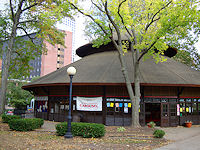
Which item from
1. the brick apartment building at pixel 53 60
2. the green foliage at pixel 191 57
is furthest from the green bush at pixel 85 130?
the brick apartment building at pixel 53 60

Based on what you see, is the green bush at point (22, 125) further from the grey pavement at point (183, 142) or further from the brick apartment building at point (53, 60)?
the brick apartment building at point (53, 60)

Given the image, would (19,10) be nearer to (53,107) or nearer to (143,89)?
(53,107)

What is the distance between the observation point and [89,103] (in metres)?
16.5

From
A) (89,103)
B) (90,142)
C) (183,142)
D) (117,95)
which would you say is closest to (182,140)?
(183,142)

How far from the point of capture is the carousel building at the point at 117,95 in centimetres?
1595

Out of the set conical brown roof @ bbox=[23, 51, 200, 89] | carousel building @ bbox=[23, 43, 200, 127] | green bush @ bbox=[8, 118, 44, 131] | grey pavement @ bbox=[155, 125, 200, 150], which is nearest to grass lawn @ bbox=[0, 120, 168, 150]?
grey pavement @ bbox=[155, 125, 200, 150]

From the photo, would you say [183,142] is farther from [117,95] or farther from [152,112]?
[152,112]

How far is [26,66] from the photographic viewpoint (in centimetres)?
2208

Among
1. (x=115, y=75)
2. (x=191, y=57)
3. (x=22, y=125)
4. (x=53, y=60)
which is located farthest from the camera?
(x=53, y=60)

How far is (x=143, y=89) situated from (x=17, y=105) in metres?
29.8

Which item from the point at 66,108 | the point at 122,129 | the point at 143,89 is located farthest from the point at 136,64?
the point at 66,108

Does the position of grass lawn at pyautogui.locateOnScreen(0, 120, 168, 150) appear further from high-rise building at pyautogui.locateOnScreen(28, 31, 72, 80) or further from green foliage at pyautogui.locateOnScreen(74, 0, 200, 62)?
high-rise building at pyautogui.locateOnScreen(28, 31, 72, 80)

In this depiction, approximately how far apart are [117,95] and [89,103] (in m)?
2.53

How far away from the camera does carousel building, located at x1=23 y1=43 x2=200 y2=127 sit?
15.9m
